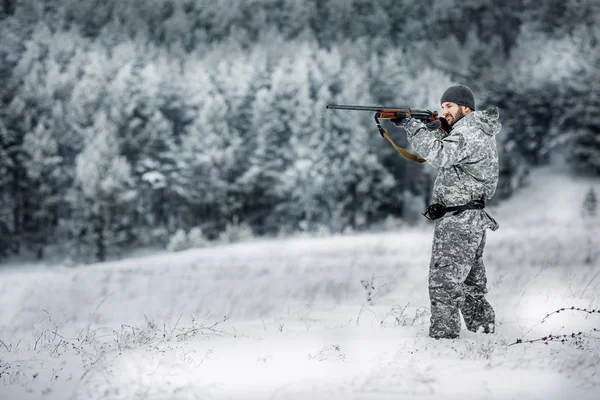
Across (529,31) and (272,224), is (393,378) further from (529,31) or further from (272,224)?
(529,31)

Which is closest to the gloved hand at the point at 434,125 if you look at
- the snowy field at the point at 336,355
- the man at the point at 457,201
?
the man at the point at 457,201

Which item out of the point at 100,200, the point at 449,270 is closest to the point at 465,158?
the point at 449,270

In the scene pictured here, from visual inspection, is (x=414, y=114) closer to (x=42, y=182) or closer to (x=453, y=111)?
(x=453, y=111)

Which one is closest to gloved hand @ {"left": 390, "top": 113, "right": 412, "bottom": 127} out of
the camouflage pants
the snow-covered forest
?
the camouflage pants

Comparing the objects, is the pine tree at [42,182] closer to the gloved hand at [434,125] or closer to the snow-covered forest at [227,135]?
the snow-covered forest at [227,135]

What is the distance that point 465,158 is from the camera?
14.0 ft

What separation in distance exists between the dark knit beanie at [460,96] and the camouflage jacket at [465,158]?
18 cm

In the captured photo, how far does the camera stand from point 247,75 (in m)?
44.1

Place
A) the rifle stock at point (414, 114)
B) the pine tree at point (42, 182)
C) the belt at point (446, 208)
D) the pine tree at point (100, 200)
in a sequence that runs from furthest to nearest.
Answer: the pine tree at point (42, 182) < the pine tree at point (100, 200) < the rifle stock at point (414, 114) < the belt at point (446, 208)

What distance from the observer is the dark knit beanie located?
4.48 metres

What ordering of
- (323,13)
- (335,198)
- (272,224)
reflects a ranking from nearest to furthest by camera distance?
(335,198), (272,224), (323,13)

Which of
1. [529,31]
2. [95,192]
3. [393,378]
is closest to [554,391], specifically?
[393,378]

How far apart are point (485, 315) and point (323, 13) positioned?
214ft

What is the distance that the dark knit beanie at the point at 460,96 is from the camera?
4477 millimetres
